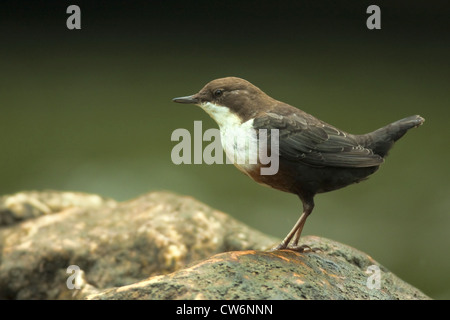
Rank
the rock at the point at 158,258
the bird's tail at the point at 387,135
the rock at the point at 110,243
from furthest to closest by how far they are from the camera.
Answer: the rock at the point at 110,243, the bird's tail at the point at 387,135, the rock at the point at 158,258

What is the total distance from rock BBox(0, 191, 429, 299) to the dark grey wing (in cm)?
49

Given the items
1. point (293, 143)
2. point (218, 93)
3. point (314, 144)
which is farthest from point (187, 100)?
point (314, 144)

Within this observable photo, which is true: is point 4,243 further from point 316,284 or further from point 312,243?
point 316,284

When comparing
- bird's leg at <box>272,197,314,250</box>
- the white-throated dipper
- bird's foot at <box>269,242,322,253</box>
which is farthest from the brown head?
bird's foot at <box>269,242,322,253</box>

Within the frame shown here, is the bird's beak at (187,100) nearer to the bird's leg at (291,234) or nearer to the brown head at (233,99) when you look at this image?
the brown head at (233,99)

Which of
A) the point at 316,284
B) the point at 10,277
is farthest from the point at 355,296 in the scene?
the point at 10,277

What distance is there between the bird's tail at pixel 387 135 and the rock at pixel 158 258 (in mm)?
619

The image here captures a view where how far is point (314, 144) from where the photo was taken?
320cm

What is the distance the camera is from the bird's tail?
11.0 feet

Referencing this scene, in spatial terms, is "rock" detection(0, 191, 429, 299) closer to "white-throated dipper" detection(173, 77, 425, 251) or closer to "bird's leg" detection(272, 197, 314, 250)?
"bird's leg" detection(272, 197, 314, 250)

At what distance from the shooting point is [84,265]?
154 inches

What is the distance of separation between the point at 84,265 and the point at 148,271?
41cm

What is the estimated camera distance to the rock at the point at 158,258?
102 inches

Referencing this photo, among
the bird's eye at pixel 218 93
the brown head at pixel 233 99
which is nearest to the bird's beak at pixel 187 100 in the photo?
the brown head at pixel 233 99
